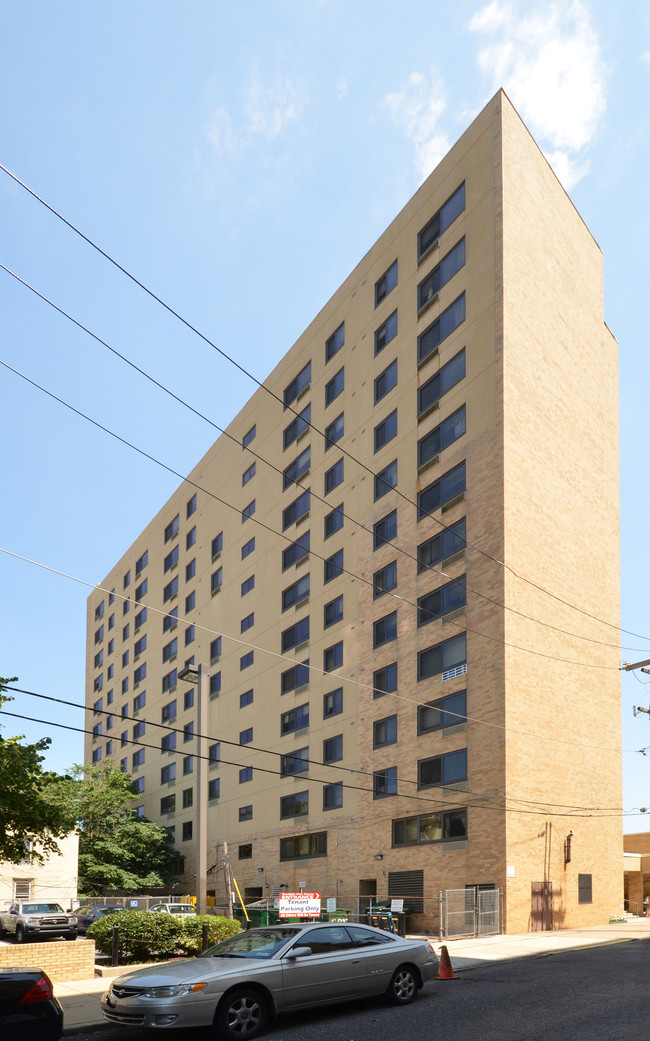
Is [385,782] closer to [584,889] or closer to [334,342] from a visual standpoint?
[584,889]

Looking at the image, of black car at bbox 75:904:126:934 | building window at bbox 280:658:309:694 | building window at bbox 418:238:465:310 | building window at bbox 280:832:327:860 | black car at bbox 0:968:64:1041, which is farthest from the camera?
building window at bbox 280:658:309:694

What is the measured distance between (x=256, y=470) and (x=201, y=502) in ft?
32.5

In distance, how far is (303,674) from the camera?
50.8 m

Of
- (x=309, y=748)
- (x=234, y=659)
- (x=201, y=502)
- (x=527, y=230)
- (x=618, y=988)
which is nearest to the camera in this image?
(x=618, y=988)

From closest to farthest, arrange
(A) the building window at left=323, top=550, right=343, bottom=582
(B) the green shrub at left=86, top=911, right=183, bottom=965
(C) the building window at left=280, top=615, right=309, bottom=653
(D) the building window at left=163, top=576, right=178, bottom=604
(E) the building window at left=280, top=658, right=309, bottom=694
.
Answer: (B) the green shrub at left=86, top=911, right=183, bottom=965
(A) the building window at left=323, top=550, right=343, bottom=582
(E) the building window at left=280, top=658, right=309, bottom=694
(C) the building window at left=280, top=615, right=309, bottom=653
(D) the building window at left=163, top=576, right=178, bottom=604

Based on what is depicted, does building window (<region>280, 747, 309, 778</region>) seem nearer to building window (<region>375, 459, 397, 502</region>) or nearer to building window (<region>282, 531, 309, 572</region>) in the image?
building window (<region>282, 531, 309, 572</region>)

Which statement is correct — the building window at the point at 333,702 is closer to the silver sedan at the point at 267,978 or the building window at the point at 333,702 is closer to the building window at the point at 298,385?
the building window at the point at 298,385

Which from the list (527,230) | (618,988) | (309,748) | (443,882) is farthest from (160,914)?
(527,230)

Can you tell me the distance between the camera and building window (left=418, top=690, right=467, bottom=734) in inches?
1484

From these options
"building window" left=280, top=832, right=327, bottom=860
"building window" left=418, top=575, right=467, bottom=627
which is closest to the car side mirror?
"building window" left=418, top=575, right=467, bottom=627

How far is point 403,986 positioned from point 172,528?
61.9 metres

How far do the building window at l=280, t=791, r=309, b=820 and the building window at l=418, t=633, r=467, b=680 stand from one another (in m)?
12.3

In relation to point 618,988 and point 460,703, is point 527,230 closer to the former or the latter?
point 460,703

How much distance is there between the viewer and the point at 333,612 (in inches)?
1917
